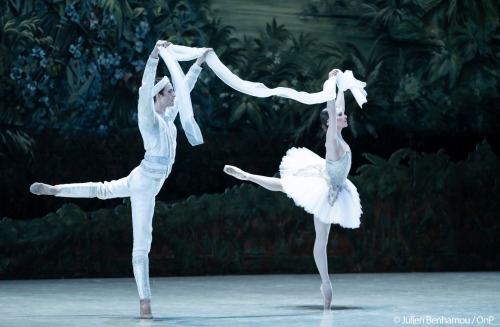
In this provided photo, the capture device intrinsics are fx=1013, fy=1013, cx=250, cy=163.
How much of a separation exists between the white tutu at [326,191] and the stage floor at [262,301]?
25.5 inches

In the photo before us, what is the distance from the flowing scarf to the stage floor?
1.23m

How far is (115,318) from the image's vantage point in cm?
637

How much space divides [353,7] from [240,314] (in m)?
4.30

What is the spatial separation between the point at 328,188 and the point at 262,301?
3.48ft

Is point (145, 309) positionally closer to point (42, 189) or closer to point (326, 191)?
point (42, 189)

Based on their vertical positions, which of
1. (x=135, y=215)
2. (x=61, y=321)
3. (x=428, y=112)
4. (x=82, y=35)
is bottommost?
(x=61, y=321)

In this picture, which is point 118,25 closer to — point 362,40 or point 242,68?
point 242,68

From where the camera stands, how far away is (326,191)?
702 cm

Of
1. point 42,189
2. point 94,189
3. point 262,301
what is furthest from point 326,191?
point 42,189

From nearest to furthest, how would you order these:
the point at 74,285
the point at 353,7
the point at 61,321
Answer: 1. the point at 61,321
2. the point at 74,285
3. the point at 353,7

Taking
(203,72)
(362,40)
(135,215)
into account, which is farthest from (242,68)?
(135,215)

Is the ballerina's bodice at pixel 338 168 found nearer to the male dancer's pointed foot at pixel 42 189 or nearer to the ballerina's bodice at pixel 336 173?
the ballerina's bodice at pixel 336 173

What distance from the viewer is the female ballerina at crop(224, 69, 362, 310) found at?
22.6ft

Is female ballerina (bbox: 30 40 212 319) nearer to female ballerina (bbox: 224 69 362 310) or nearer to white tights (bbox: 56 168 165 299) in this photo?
white tights (bbox: 56 168 165 299)
